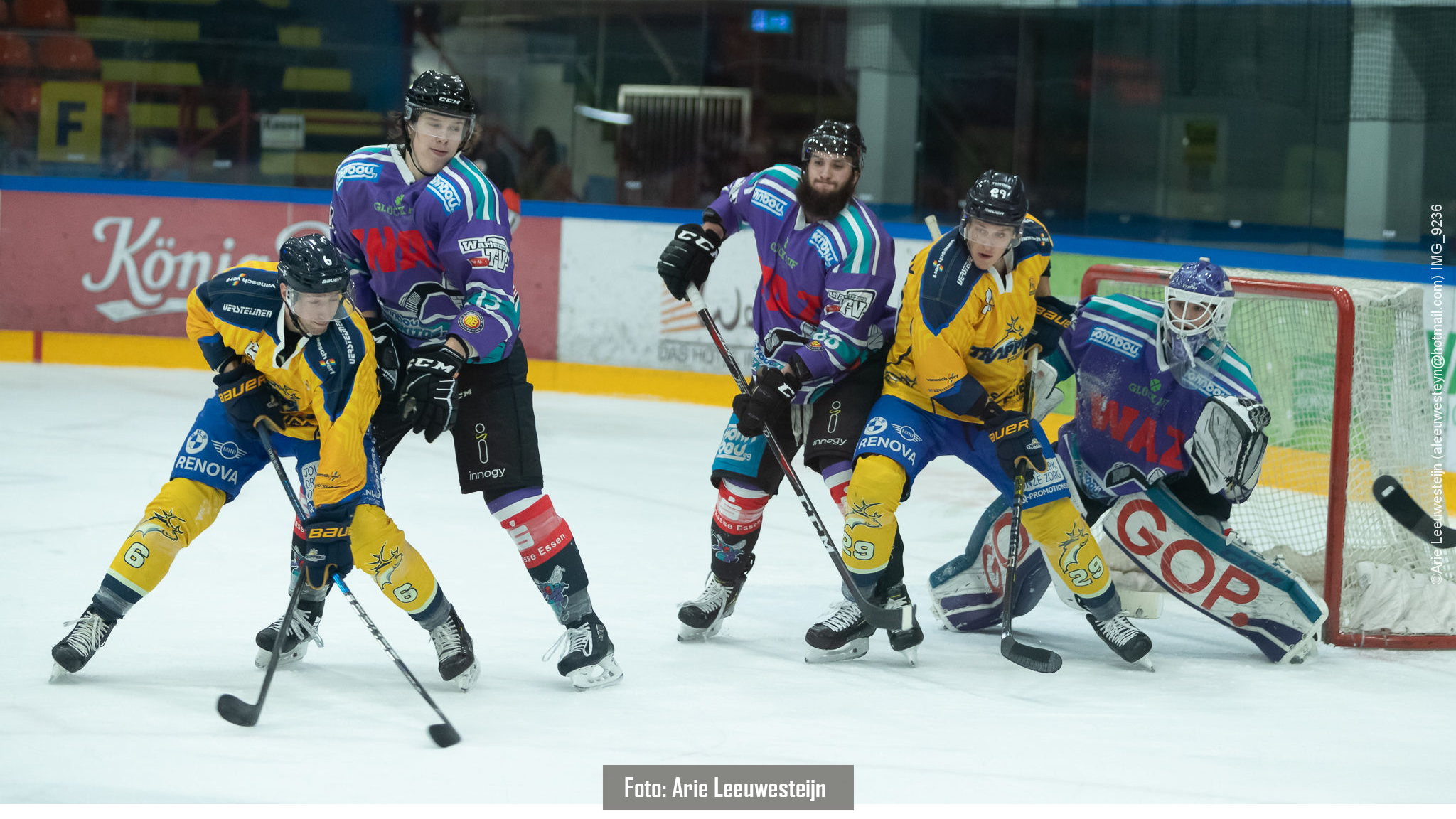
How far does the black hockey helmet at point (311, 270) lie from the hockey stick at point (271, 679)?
30 centimetres

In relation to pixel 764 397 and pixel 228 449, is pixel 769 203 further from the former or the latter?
pixel 228 449

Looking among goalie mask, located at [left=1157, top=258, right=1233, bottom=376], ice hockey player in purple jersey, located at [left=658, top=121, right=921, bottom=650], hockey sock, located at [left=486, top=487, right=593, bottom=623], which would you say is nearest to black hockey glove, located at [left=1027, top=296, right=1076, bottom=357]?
goalie mask, located at [left=1157, top=258, right=1233, bottom=376]

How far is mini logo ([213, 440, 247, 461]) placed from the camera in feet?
9.29

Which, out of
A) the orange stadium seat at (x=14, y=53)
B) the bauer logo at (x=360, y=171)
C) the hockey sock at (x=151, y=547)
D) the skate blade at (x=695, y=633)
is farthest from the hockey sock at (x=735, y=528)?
the orange stadium seat at (x=14, y=53)

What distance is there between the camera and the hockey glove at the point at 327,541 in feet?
8.74

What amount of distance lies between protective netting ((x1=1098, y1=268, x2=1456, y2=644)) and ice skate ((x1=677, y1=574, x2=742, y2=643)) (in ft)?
3.79

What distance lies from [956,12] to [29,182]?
4.90 m

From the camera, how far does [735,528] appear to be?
3.43 m

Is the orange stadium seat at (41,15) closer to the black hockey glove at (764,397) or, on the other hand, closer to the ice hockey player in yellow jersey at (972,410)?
the black hockey glove at (764,397)

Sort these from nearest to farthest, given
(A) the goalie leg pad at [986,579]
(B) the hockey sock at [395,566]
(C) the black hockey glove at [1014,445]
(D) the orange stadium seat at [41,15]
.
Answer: (B) the hockey sock at [395,566]
(C) the black hockey glove at [1014,445]
(A) the goalie leg pad at [986,579]
(D) the orange stadium seat at [41,15]

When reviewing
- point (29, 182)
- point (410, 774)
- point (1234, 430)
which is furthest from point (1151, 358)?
point (29, 182)

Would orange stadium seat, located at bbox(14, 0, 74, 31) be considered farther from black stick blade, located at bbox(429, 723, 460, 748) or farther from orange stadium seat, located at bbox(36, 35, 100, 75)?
black stick blade, located at bbox(429, 723, 460, 748)

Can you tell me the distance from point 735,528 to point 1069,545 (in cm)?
75

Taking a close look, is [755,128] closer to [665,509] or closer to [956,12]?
[956,12]
